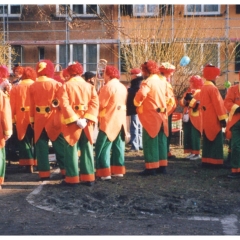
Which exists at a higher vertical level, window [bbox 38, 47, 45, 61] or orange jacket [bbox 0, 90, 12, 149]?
window [bbox 38, 47, 45, 61]

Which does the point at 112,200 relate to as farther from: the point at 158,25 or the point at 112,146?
the point at 158,25

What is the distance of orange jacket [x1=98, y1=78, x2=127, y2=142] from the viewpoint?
1024 cm

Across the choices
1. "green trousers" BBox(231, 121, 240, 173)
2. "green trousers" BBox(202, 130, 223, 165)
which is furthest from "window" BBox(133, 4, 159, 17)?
"green trousers" BBox(231, 121, 240, 173)

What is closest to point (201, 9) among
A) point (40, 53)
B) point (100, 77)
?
point (40, 53)

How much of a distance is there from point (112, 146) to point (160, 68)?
182 centimetres

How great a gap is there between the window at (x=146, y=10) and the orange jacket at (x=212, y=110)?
35.9 ft

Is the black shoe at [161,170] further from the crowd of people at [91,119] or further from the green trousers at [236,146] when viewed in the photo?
the green trousers at [236,146]

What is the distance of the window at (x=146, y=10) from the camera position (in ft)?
73.1

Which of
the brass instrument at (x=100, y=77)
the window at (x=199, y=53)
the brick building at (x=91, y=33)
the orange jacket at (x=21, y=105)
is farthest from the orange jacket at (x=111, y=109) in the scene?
the brick building at (x=91, y=33)

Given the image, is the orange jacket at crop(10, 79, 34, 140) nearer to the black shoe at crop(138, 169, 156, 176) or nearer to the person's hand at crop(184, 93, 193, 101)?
the black shoe at crop(138, 169, 156, 176)

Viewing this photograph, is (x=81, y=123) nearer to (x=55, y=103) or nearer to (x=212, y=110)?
(x=55, y=103)

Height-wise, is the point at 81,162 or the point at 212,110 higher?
the point at 212,110

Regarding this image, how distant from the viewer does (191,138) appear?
13.0 m

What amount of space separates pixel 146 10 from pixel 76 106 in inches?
543
